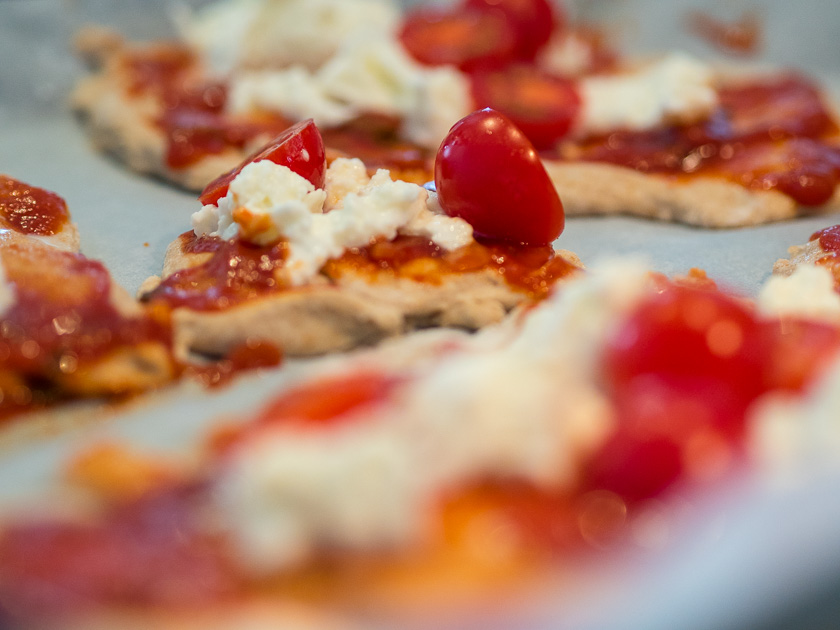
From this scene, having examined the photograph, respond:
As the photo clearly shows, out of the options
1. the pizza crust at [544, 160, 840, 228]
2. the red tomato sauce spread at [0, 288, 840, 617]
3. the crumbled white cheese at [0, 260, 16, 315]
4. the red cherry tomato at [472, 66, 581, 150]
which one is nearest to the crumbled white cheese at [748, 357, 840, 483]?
the red tomato sauce spread at [0, 288, 840, 617]

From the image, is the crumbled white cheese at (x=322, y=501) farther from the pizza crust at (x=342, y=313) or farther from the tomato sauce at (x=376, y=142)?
the tomato sauce at (x=376, y=142)

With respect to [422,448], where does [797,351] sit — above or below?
above

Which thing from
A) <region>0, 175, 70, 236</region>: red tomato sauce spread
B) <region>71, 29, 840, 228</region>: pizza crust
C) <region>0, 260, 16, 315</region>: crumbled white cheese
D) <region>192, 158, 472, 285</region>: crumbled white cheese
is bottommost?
<region>0, 260, 16, 315</region>: crumbled white cheese

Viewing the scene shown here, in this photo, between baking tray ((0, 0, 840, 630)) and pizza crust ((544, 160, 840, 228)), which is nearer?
baking tray ((0, 0, 840, 630))

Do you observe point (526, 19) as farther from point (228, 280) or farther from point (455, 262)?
point (228, 280)

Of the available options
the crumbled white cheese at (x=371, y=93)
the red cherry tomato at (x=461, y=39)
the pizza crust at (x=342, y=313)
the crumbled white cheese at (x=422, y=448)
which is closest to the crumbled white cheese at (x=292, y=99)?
the crumbled white cheese at (x=371, y=93)

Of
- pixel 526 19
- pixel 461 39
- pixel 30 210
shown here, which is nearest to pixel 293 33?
pixel 461 39

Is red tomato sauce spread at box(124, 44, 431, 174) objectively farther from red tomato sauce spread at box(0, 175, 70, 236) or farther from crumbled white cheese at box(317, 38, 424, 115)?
red tomato sauce spread at box(0, 175, 70, 236)

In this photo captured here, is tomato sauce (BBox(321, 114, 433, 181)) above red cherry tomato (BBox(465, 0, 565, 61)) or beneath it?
beneath
